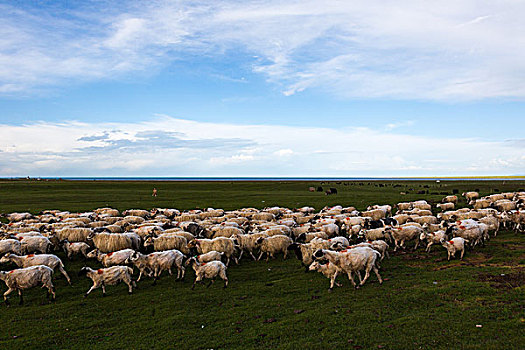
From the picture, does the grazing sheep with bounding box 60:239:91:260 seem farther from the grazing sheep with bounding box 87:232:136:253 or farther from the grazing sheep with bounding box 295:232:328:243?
the grazing sheep with bounding box 295:232:328:243

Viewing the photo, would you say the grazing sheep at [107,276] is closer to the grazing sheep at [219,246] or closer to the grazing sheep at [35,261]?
the grazing sheep at [35,261]

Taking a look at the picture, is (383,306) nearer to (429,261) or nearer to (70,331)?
(429,261)

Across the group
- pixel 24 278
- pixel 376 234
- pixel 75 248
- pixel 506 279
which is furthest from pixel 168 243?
pixel 506 279

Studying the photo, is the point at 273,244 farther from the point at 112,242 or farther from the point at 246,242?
the point at 112,242

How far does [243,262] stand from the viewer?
714 inches

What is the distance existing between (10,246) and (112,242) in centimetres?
460

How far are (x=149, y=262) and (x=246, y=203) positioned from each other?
30.8 m

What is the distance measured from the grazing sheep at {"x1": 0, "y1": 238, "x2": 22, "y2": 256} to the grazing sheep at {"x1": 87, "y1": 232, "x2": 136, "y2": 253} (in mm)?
3426

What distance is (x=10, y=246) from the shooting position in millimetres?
16641

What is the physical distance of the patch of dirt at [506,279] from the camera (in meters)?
12.1

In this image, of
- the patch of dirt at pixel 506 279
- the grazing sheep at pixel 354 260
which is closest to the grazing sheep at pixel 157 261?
the grazing sheep at pixel 354 260

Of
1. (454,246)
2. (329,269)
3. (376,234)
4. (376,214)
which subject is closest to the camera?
(329,269)

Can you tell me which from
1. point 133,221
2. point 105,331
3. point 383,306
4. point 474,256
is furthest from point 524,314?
point 133,221

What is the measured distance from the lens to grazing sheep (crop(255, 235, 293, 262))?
18.6 meters
